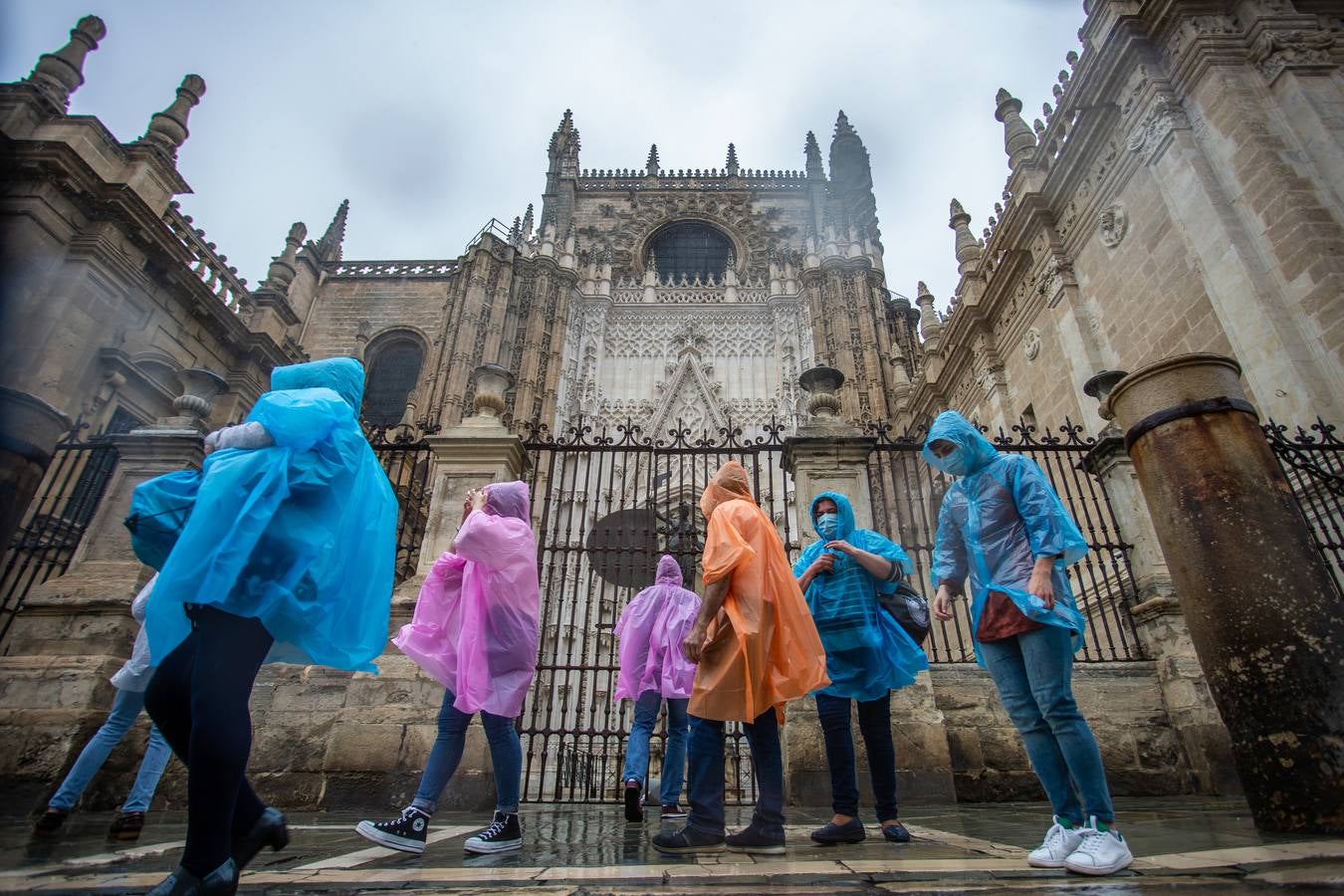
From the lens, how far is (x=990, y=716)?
16.6 feet

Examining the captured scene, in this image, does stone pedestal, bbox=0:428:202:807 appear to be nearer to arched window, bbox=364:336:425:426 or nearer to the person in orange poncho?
the person in orange poncho

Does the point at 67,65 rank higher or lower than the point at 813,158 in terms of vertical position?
lower

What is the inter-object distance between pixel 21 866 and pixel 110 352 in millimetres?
9918

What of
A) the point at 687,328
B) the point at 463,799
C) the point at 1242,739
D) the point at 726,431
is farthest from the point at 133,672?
the point at 687,328

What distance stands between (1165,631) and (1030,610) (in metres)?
4.06

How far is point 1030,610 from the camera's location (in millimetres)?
2363

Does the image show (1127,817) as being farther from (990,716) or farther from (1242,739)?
(990,716)

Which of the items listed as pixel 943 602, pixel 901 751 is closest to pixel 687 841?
pixel 943 602

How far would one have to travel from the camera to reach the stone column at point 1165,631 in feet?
15.6

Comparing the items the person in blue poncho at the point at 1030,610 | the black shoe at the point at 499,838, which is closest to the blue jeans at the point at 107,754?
the black shoe at the point at 499,838

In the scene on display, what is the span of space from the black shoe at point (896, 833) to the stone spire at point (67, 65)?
44.9 ft

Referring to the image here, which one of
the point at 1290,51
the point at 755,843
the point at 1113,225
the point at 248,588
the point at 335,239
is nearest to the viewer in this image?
the point at 248,588

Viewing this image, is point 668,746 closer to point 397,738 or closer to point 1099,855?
point 397,738

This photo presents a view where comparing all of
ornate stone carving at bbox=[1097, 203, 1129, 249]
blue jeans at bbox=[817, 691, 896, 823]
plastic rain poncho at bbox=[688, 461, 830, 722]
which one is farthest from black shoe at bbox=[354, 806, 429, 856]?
ornate stone carving at bbox=[1097, 203, 1129, 249]
